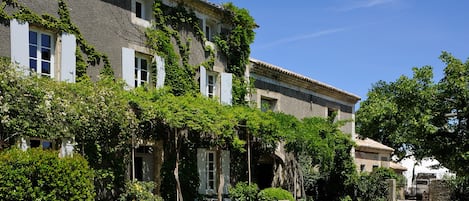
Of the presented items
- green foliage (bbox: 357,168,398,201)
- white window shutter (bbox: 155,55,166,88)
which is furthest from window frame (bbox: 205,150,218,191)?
green foliage (bbox: 357,168,398,201)

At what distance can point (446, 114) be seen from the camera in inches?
704

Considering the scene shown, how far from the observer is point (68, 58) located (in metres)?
14.4

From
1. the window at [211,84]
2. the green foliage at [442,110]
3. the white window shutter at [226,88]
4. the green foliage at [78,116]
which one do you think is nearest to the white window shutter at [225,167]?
the white window shutter at [226,88]

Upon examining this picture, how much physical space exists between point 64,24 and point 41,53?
0.99 metres

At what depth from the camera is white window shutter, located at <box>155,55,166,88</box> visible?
17.0 meters

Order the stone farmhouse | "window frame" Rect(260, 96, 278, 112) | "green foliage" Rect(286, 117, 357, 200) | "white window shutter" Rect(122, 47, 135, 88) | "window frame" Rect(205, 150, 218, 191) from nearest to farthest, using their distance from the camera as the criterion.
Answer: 1. the stone farmhouse
2. "white window shutter" Rect(122, 47, 135, 88)
3. "window frame" Rect(205, 150, 218, 191)
4. "green foliage" Rect(286, 117, 357, 200)
5. "window frame" Rect(260, 96, 278, 112)

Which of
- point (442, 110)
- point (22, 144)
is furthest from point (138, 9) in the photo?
point (442, 110)

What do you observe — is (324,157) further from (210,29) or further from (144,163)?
(144,163)

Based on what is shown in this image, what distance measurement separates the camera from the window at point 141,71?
16766mm

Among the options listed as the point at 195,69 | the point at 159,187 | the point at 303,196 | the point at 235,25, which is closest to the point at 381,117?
the point at 303,196

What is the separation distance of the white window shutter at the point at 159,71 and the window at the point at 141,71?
326 mm

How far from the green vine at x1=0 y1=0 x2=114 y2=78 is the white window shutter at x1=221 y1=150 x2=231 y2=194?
18.2 ft

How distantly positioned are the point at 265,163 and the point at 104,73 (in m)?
9.18

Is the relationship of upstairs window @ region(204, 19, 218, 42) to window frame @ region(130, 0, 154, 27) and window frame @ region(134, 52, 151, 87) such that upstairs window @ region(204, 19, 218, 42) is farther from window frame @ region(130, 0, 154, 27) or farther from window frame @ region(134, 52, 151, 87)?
window frame @ region(134, 52, 151, 87)
